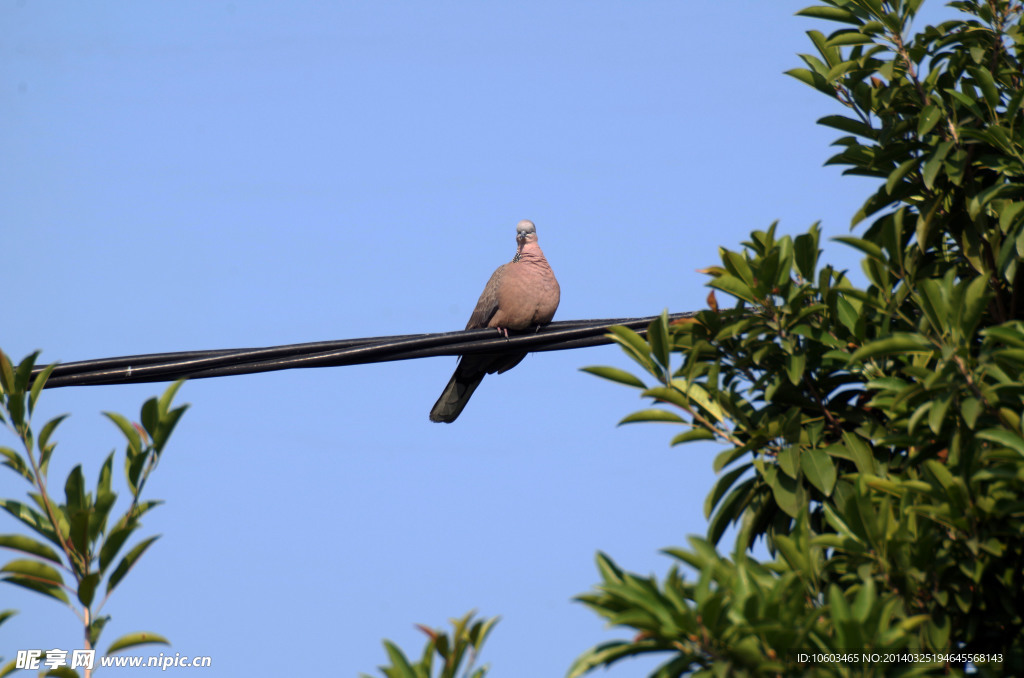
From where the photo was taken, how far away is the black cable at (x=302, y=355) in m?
4.38


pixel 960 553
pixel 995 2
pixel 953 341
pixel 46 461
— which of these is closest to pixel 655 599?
pixel 960 553

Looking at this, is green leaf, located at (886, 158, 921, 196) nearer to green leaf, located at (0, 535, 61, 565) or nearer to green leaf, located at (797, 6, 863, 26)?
green leaf, located at (797, 6, 863, 26)

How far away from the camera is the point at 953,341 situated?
3145 mm

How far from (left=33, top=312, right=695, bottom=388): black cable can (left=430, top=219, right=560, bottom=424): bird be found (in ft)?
6.81

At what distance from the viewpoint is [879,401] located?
3318mm

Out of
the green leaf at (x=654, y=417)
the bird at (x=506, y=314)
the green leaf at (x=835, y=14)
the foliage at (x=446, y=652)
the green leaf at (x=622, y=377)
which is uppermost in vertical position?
the bird at (x=506, y=314)

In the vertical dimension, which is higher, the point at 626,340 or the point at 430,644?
the point at 626,340

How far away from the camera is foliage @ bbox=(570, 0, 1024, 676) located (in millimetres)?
2738

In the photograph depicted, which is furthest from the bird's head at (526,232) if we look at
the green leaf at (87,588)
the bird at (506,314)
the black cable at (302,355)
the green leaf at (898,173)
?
the green leaf at (87,588)

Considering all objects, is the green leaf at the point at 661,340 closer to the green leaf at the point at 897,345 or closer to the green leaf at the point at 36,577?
the green leaf at the point at 897,345

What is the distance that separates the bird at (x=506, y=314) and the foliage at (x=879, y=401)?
122 inches

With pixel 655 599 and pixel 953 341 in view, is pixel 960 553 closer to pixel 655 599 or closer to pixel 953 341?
pixel 953 341

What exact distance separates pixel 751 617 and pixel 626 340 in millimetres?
1352

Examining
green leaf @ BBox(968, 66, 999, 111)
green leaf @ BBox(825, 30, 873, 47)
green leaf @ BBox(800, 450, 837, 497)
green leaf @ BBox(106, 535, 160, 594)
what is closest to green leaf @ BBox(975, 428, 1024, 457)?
green leaf @ BBox(800, 450, 837, 497)
